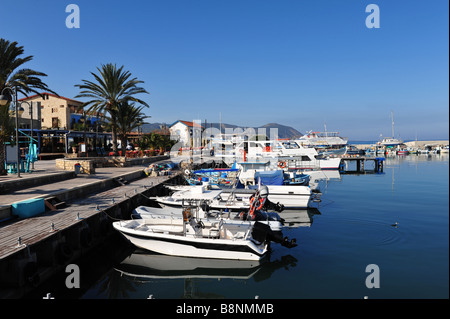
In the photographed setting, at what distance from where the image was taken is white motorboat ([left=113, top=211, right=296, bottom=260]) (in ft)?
38.5

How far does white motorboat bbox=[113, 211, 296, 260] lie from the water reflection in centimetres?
33

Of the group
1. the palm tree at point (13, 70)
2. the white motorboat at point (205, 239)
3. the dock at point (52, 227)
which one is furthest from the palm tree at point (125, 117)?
the white motorboat at point (205, 239)

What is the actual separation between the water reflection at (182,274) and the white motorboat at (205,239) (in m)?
0.33

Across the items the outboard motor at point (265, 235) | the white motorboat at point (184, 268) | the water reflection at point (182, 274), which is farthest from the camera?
the outboard motor at point (265, 235)

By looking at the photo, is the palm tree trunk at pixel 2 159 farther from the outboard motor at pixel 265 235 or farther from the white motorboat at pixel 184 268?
the outboard motor at pixel 265 235

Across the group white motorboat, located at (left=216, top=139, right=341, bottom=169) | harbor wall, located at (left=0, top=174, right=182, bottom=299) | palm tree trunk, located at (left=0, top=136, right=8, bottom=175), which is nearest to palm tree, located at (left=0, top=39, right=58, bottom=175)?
palm tree trunk, located at (left=0, top=136, right=8, bottom=175)

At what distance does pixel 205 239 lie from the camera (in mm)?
11898

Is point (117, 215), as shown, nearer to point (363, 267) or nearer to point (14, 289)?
point (14, 289)

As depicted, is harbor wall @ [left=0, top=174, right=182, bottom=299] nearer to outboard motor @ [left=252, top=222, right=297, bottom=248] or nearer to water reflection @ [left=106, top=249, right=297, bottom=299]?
water reflection @ [left=106, top=249, right=297, bottom=299]


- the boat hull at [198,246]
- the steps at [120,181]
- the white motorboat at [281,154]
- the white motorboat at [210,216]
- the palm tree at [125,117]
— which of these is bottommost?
the boat hull at [198,246]

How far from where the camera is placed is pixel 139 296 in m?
9.59

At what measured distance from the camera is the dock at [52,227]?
28.3 feet

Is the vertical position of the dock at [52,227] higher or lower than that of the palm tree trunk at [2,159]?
lower
